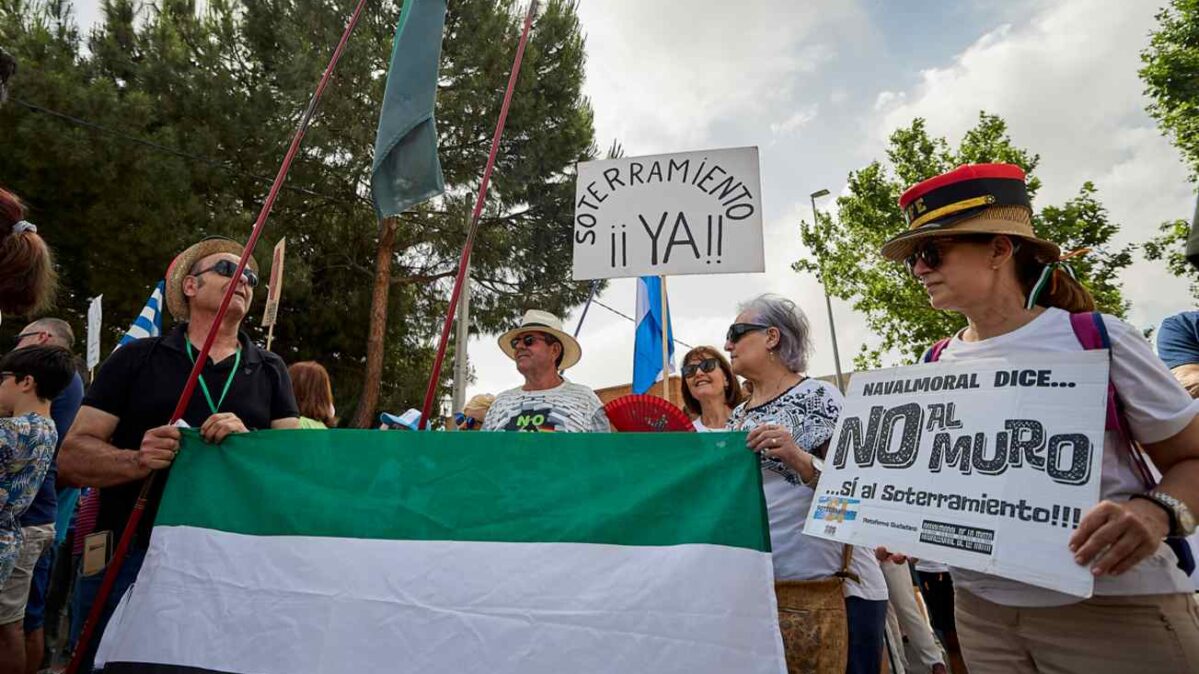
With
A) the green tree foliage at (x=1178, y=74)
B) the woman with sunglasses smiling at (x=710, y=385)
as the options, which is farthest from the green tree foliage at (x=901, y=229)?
the woman with sunglasses smiling at (x=710, y=385)

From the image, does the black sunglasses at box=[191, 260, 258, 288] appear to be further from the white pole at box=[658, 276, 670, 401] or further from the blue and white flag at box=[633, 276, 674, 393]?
the blue and white flag at box=[633, 276, 674, 393]

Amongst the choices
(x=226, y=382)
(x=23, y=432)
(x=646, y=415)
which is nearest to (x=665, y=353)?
(x=646, y=415)

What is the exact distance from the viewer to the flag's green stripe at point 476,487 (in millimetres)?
2084

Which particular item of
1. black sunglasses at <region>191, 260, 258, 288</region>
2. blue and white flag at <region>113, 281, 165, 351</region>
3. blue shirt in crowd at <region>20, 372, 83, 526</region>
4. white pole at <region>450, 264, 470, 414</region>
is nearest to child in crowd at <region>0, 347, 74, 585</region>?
blue shirt in crowd at <region>20, 372, 83, 526</region>

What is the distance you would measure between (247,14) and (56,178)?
540 cm

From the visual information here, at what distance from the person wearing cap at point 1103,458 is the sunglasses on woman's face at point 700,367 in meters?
2.05

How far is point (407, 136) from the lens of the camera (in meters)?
3.54

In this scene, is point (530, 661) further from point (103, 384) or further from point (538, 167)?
point (538, 167)

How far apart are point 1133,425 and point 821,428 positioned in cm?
109

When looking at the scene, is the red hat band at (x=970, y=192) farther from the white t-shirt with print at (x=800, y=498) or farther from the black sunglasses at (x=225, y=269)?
the black sunglasses at (x=225, y=269)

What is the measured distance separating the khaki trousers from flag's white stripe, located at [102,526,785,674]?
557 millimetres

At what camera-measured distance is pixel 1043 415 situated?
4.92 feet

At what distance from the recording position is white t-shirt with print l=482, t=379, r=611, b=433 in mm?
3355

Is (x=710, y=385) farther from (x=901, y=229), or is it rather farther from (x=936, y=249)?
(x=901, y=229)
